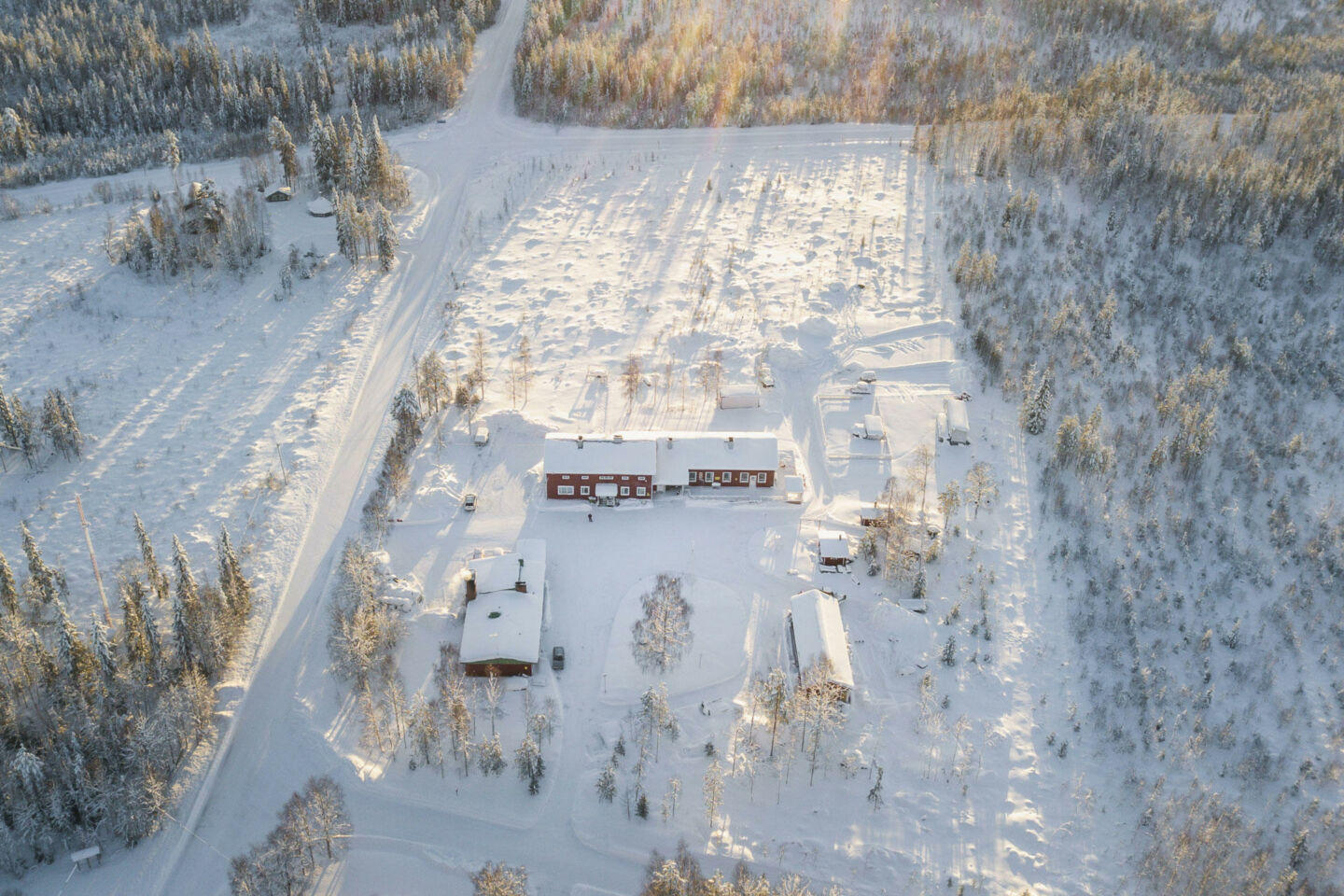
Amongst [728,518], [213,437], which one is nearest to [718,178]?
[728,518]

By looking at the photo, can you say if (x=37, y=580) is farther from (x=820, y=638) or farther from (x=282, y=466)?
(x=820, y=638)

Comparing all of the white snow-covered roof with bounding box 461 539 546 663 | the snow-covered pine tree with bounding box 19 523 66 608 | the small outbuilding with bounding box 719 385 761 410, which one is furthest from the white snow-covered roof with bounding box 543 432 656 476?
the snow-covered pine tree with bounding box 19 523 66 608

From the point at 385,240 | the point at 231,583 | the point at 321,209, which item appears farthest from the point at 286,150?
the point at 231,583

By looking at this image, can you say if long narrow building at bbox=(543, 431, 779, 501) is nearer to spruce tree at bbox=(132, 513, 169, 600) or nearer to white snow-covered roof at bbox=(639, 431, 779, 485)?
white snow-covered roof at bbox=(639, 431, 779, 485)

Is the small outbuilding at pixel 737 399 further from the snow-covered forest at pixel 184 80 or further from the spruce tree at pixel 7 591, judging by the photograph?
the snow-covered forest at pixel 184 80

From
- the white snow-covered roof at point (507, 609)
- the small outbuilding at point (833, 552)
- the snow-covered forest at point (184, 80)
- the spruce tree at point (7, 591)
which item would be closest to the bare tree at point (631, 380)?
the white snow-covered roof at point (507, 609)

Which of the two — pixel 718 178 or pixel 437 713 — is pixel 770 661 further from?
pixel 718 178
